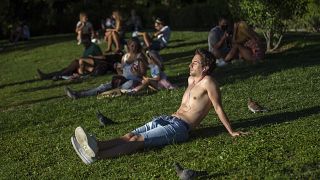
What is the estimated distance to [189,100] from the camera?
8516mm

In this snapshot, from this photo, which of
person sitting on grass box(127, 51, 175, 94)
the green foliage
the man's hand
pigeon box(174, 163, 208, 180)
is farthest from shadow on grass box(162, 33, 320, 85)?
pigeon box(174, 163, 208, 180)

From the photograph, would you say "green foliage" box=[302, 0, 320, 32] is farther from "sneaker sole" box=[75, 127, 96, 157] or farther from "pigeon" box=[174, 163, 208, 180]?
"pigeon" box=[174, 163, 208, 180]

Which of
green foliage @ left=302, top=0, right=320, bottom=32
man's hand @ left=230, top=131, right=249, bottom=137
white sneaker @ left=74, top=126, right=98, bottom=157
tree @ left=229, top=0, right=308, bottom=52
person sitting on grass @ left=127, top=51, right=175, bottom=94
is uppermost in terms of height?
white sneaker @ left=74, top=126, right=98, bottom=157

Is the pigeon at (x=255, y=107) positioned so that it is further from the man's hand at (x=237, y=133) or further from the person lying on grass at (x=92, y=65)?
the person lying on grass at (x=92, y=65)

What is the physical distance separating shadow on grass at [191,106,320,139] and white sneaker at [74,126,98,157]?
1.52 meters

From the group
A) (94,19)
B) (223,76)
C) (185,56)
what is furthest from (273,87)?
(94,19)

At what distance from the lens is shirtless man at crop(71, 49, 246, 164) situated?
7.68 m

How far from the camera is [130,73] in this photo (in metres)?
13.7

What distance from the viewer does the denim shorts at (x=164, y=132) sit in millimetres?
7977

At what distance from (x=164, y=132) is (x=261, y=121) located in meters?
1.72

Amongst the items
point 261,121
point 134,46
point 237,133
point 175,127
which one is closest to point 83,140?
point 175,127

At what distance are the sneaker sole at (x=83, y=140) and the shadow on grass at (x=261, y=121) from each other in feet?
5.12

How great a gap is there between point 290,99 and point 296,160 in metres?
4.31

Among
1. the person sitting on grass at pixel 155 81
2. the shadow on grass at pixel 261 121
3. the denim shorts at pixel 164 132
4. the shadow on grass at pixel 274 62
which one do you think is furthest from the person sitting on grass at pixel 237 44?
the denim shorts at pixel 164 132
